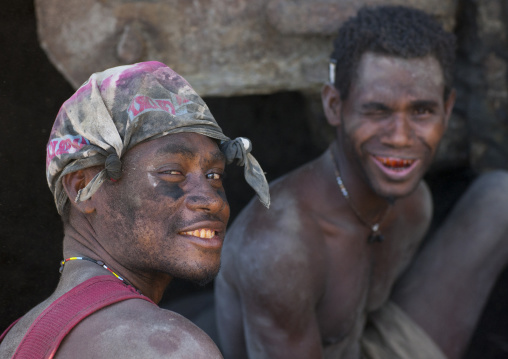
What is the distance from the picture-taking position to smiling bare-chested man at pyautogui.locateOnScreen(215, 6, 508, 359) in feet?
8.39

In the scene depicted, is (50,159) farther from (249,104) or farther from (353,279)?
(249,104)

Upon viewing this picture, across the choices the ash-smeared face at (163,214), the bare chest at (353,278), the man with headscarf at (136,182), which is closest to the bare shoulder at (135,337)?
the man with headscarf at (136,182)

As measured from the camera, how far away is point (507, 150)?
3523 millimetres

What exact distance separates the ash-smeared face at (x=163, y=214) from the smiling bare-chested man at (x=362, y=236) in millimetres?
878

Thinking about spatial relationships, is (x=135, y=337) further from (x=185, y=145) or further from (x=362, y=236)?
(x=362, y=236)

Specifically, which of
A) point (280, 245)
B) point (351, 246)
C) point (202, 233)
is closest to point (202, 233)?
point (202, 233)

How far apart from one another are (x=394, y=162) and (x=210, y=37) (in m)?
1.05

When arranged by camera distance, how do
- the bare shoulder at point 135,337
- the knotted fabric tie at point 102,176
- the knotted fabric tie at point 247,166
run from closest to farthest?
the bare shoulder at point 135,337, the knotted fabric tie at point 102,176, the knotted fabric tie at point 247,166

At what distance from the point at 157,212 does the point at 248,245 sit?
3.16ft

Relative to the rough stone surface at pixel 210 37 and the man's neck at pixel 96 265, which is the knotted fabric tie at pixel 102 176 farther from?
the rough stone surface at pixel 210 37

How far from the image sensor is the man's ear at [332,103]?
2.82 m

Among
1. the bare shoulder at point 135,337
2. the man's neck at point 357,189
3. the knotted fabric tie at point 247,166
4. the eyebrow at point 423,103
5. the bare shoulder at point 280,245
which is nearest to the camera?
the bare shoulder at point 135,337

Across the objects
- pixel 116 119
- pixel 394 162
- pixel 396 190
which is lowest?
pixel 396 190

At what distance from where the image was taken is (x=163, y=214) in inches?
66.3
